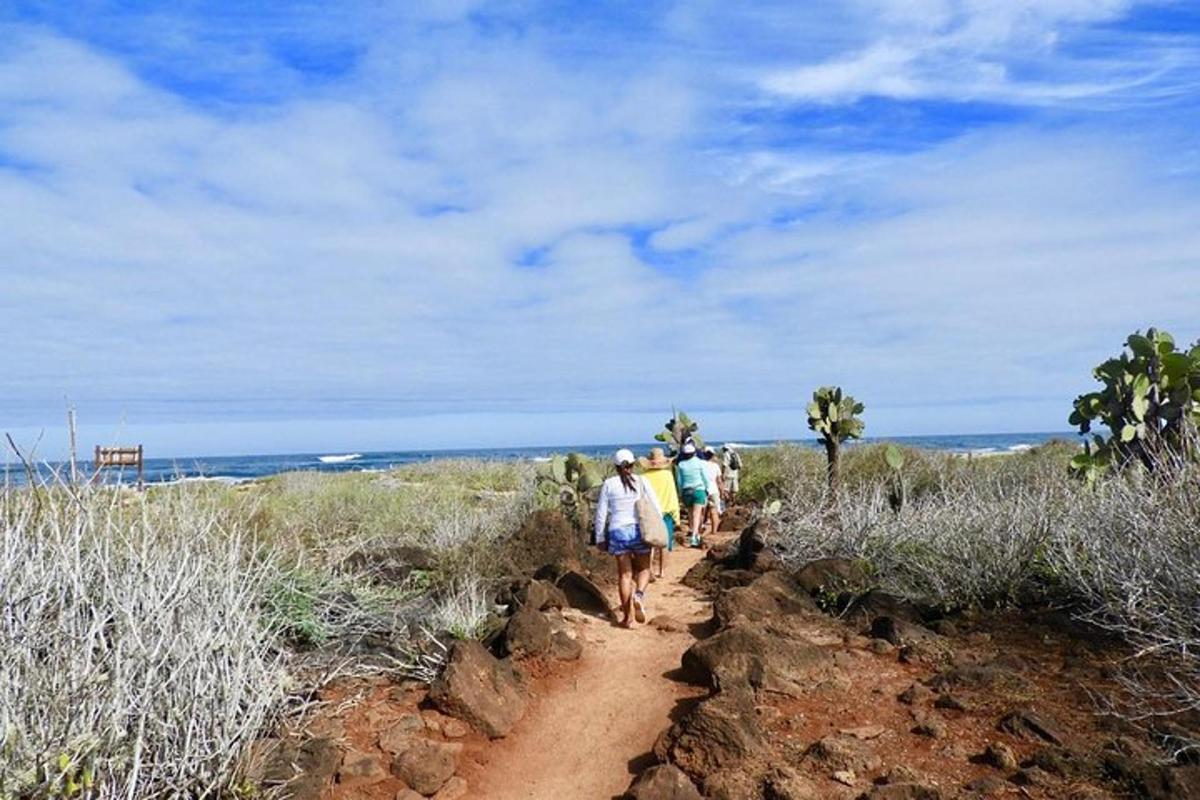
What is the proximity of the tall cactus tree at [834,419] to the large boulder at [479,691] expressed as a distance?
9.14m

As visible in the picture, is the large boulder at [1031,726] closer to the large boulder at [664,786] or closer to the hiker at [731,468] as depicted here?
the large boulder at [664,786]

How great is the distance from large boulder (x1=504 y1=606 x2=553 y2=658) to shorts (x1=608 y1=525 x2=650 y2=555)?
1.30 meters

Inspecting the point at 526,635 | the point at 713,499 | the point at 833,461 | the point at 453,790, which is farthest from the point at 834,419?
the point at 453,790

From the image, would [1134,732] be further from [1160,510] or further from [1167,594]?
[1160,510]

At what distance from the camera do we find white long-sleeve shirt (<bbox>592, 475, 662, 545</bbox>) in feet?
27.3

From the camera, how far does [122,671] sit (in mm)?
4301

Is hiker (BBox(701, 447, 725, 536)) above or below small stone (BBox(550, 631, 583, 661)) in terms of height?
above

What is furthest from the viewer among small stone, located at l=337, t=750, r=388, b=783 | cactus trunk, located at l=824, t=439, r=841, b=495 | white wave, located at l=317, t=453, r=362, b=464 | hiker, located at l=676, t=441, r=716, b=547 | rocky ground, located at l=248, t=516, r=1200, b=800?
white wave, located at l=317, t=453, r=362, b=464

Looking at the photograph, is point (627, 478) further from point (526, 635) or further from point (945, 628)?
point (945, 628)

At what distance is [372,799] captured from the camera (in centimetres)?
514

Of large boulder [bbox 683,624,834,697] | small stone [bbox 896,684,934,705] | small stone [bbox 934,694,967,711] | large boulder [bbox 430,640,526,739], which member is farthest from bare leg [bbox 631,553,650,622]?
small stone [bbox 934,694,967,711]

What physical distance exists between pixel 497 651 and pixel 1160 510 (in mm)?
4609

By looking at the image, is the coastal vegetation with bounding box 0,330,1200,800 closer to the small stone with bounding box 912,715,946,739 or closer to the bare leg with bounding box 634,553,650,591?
the small stone with bounding box 912,715,946,739

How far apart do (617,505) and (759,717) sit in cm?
296
